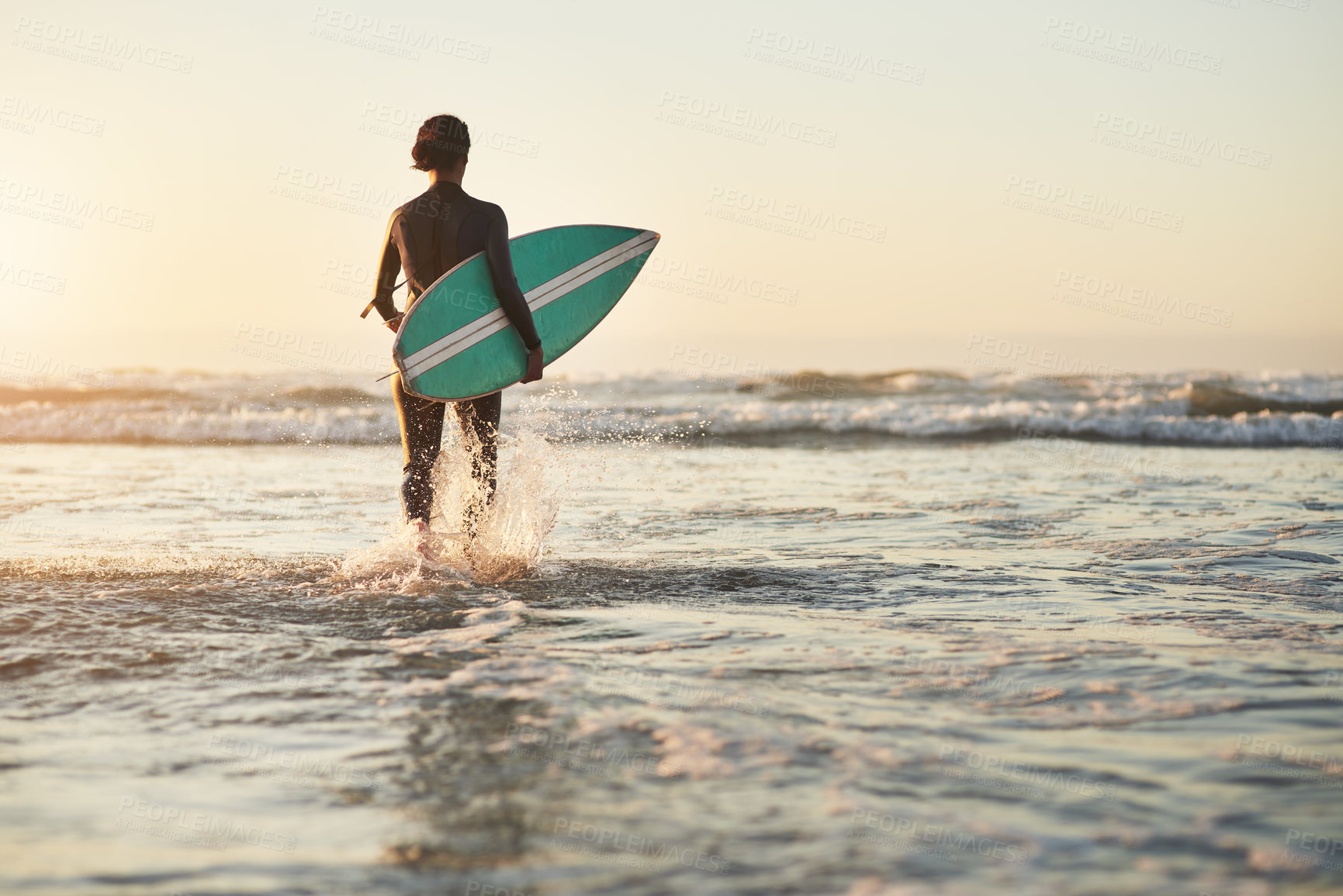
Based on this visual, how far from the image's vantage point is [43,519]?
6.66 m

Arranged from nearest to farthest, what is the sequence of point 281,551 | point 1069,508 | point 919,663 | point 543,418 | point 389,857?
point 389,857 → point 919,663 → point 281,551 → point 543,418 → point 1069,508

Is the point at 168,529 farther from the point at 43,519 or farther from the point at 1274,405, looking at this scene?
the point at 1274,405

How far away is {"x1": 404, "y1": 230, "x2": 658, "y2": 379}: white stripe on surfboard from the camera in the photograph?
473cm

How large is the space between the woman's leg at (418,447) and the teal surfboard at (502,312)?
8.0 inches

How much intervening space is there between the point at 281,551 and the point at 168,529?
1.26m

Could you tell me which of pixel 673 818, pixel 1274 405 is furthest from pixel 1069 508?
pixel 1274 405
